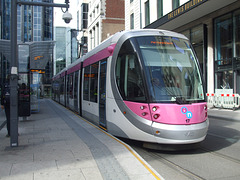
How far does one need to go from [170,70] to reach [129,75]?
110 cm

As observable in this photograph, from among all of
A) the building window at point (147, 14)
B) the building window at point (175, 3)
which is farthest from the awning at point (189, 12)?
the building window at point (147, 14)

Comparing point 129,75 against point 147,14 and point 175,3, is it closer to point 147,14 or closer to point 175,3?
point 175,3

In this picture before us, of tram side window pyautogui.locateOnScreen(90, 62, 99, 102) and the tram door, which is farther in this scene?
tram side window pyautogui.locateOnScreen(90, 62, 99, 102)

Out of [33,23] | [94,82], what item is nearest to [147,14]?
[94,82]

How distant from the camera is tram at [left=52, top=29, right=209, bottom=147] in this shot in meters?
5.70

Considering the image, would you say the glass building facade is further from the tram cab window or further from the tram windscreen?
the tram windscreen

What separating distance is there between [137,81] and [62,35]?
78.7 m

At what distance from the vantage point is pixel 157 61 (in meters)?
6.25

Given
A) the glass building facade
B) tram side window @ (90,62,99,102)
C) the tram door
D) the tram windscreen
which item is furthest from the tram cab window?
the glass building facade

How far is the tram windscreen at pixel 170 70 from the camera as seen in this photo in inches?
235

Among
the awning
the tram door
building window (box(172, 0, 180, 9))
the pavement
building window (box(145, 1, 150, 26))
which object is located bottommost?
the pavement

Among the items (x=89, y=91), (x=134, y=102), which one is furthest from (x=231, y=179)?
(x=89, y=91)

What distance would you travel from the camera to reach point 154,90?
5.95 m

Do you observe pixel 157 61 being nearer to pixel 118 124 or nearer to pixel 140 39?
pixel 140 39
